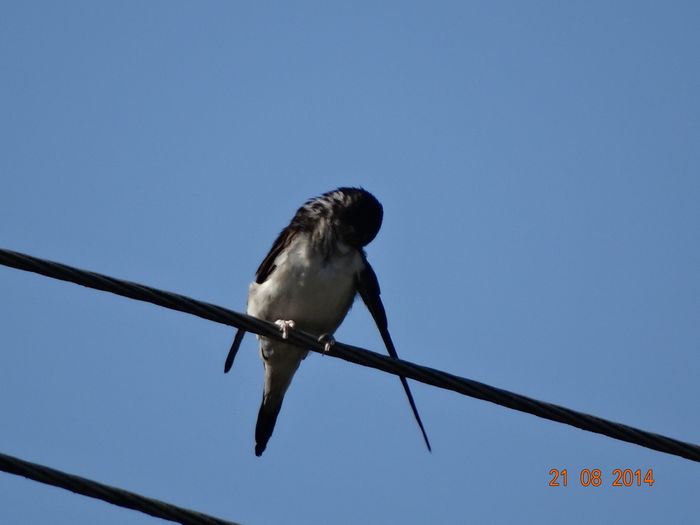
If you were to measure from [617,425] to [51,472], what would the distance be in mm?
2453

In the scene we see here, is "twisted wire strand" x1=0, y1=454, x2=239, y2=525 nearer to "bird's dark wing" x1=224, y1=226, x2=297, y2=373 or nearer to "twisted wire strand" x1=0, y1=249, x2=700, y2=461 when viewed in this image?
"twisted wire strand" x1=0, y1=249, x2=700, y2=461

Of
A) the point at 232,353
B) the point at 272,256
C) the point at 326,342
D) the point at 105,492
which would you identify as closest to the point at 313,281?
the point at 272,256

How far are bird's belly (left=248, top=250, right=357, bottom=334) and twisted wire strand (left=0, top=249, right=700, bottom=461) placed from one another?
2.84 meters

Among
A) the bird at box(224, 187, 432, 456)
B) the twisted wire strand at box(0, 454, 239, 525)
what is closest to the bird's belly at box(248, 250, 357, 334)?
the bird at box(224, 187, 432, 456)

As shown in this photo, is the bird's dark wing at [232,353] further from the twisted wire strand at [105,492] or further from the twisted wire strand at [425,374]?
the twisted wire strand at [105,492]

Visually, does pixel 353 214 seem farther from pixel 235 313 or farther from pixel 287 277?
pixel 235 313

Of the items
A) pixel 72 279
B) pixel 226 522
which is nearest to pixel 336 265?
pixel 72 279

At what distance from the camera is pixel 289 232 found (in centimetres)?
847

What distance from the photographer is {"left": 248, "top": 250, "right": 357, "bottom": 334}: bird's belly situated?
8.05 m

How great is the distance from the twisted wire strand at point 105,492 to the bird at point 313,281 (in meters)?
3.68

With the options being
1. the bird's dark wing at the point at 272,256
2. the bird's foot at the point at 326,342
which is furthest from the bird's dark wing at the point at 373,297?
the bird's foot at the point at 326,342

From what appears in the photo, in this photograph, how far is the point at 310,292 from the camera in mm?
8031

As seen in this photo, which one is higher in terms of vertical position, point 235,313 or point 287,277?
point 287,277

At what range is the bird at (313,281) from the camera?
26.5 feet
